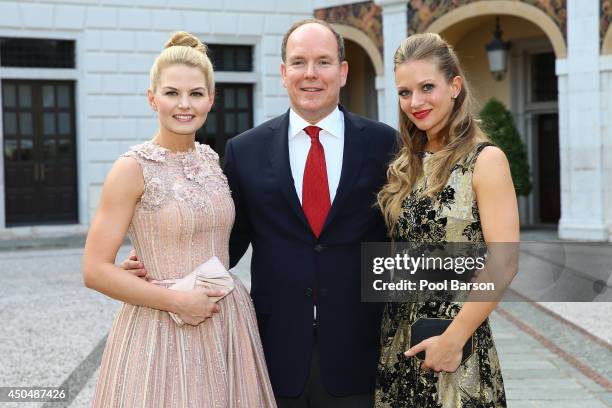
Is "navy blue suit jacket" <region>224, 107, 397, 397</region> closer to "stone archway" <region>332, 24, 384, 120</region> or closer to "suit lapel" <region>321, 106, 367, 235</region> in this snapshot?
"suit lapel" <region>321, 106, 367, 235</region>

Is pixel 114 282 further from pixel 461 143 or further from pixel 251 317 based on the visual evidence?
pixel 461 143

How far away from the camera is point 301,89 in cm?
281

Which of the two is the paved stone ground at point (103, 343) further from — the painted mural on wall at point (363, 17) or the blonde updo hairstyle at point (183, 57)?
the painted mural on wall at point (363, 17)

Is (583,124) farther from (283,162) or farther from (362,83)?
(283,162)

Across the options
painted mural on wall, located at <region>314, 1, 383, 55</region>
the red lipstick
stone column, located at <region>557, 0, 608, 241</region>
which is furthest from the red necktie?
painted mural on wall, located at <region>314, 1, 383, 55</region>

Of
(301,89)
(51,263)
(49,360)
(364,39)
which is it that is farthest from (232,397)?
(364,39)

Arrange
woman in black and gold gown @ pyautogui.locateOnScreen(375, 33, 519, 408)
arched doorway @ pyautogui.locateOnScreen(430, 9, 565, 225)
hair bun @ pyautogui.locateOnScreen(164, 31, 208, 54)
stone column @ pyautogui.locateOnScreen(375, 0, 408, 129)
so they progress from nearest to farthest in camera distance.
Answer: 1. woman in black and gold gown @ pyautogui.locateOnScreen(375, 33, 519, 408)
2. hair bun @ pyautogui.locateOnScreen(164, 31, 208, 54)
3. stone column @ pyautogui.locateOnScreen(375, 0, 408, 129)
4. arched doorway @ pyautogui.locateOnScreen(430, 9, 565, 225)

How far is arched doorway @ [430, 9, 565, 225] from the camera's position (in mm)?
15102

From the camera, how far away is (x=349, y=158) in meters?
2.80

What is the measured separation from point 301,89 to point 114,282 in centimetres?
94

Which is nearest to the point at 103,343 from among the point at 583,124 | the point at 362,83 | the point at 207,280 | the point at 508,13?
the point at 207,280

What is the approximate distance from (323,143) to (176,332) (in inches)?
33.5

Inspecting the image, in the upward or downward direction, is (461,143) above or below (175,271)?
above

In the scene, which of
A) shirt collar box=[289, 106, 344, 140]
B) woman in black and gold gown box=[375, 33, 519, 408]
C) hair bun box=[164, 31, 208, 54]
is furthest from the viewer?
shirt collar box=[289, 106, 344, 140]
